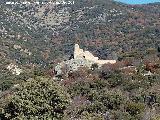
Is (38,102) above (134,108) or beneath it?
above

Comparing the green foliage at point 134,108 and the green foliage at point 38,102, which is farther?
the green foliage at point 134,108

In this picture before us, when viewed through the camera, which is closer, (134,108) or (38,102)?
(38,102)

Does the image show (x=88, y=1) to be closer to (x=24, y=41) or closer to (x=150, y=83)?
(x=24, y=41)

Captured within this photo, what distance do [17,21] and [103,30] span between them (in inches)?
936

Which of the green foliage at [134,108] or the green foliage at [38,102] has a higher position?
the green foliage at [38,102]

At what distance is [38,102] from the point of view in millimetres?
29125

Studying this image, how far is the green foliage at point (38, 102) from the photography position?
2870 cm

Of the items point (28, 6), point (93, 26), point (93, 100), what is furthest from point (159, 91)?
point (28, 6)

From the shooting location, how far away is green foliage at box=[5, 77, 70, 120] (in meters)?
28.7

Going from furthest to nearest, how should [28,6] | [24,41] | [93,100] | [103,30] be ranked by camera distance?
[28,6], [103,30], [24,41], [93,100]

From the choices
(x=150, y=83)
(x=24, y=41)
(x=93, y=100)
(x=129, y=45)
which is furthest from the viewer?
(x=24, y=41)

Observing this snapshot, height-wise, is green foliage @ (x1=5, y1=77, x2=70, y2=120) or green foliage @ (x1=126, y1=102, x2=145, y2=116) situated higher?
green foliage @ (x1=5, y1=77, x2=70, y2=120)

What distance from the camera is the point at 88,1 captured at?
168m

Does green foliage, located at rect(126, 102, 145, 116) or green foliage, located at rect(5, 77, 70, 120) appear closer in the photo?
green foliage, located at rect(5, 77, 70, 120)
